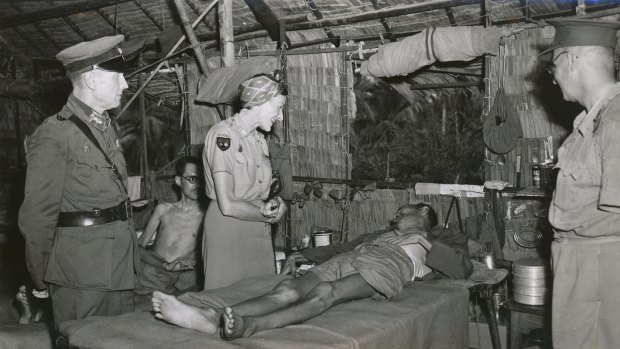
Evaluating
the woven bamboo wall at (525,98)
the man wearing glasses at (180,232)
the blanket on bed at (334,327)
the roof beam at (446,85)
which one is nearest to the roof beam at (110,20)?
the man wearing glasses at (180,232)

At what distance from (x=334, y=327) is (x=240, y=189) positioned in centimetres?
125

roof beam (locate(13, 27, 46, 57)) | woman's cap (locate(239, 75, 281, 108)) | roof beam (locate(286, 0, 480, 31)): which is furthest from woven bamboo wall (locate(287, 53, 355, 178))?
roof beam (locate(13, 27, 46, 57))

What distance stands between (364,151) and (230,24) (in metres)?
5.68

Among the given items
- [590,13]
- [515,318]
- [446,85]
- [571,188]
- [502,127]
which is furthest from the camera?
[446,85]

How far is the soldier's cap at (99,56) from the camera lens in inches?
138

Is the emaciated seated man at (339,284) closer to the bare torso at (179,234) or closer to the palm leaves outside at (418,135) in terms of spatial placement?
the bare torso at (179,234)

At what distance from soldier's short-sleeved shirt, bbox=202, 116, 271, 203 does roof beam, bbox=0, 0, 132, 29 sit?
4686 mm

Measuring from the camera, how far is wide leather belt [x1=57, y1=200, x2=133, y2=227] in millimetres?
3424

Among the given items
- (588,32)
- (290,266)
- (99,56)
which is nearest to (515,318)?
(290,266)

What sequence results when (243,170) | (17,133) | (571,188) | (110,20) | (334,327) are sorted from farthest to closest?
1. (17,133)
2. (110,20)
3. (243,170)
4. (334,327)
5. (571,188)

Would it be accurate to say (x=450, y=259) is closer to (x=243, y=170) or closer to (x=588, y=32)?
(x=243, y=170)

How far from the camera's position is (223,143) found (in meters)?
3.96

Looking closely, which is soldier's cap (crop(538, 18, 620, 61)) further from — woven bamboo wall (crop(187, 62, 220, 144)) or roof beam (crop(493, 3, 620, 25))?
woven bamboo wall (crop(187, 62, 220, 144))

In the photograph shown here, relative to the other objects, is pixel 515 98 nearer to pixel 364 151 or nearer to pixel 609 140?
pixel 609 140
